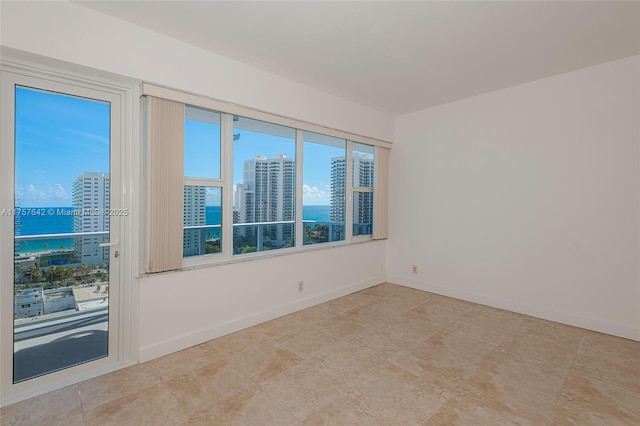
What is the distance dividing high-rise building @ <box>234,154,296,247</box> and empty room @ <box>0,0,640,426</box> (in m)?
0.03

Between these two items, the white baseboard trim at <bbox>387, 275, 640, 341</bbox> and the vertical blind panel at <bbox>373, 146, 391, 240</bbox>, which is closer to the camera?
the white baseboard trim at <bbox>387, 275, 640, 341</bbox>

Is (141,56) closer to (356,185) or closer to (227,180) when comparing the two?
(227,180)

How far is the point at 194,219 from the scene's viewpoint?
2.88 metres

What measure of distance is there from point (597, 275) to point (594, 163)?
1.18 meters

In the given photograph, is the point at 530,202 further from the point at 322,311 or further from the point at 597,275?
the point at 322,311

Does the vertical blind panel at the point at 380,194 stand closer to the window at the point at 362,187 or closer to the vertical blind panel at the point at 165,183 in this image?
the window at the point at 362,187

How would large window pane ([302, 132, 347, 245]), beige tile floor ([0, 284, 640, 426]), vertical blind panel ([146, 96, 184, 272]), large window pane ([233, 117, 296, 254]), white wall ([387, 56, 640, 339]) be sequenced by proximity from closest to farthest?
beige tile floor ([0, 284, 640, 426])
vertical blind panel ([146, 96, 184, 272])
white wall ([387, 56, 640, 339])
large window pane ([233, 117, 296, 254])
large window pane ([302, 132, 347, 245])

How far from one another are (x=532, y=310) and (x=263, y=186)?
3.54m

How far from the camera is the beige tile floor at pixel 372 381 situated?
1.87 m

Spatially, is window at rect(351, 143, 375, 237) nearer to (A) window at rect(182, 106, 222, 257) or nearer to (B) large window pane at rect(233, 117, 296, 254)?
(B) large window pane at rect(233, 117, 296, 254)

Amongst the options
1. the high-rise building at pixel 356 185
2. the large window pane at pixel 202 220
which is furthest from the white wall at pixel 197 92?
the high-rise building at pixel 356 185

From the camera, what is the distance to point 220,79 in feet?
9.25

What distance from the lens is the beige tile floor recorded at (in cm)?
187

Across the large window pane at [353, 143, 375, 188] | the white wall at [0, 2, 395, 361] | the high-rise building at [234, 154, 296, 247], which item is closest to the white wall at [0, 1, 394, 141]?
the white wall at [0, 2, 395, 361]
